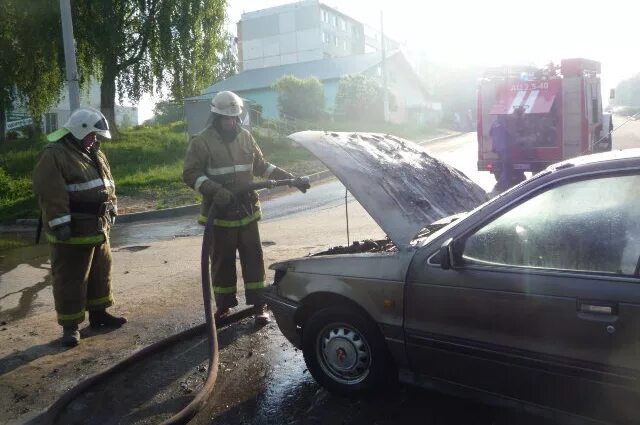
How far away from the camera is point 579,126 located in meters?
12.2

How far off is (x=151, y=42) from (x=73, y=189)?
16.8m

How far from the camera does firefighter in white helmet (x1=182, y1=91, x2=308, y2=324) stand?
189 inches

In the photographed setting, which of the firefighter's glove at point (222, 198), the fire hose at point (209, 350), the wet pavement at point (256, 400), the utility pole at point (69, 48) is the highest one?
the utility pole at point (69, 48)

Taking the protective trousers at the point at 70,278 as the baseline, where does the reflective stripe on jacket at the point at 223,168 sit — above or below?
above

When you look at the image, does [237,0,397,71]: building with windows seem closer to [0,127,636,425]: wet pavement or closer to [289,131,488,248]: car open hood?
[289,131,488,248]: car open hood

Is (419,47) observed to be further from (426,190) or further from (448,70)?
(426,190)

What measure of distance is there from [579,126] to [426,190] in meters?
9.15

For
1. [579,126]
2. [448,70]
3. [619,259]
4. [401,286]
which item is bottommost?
[401,286]

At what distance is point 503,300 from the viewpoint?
9.43 feet

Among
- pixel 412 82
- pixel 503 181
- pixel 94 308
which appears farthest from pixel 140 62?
pixel 412 82

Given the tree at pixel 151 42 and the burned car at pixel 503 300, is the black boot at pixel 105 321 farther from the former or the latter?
the tree at pixel 151 42

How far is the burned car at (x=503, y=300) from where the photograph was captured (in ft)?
8.61

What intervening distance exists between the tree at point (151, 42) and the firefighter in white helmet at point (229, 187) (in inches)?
616

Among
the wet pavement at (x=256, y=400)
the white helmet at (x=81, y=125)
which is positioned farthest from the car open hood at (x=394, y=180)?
the white helmet at (x=81, y=125)
